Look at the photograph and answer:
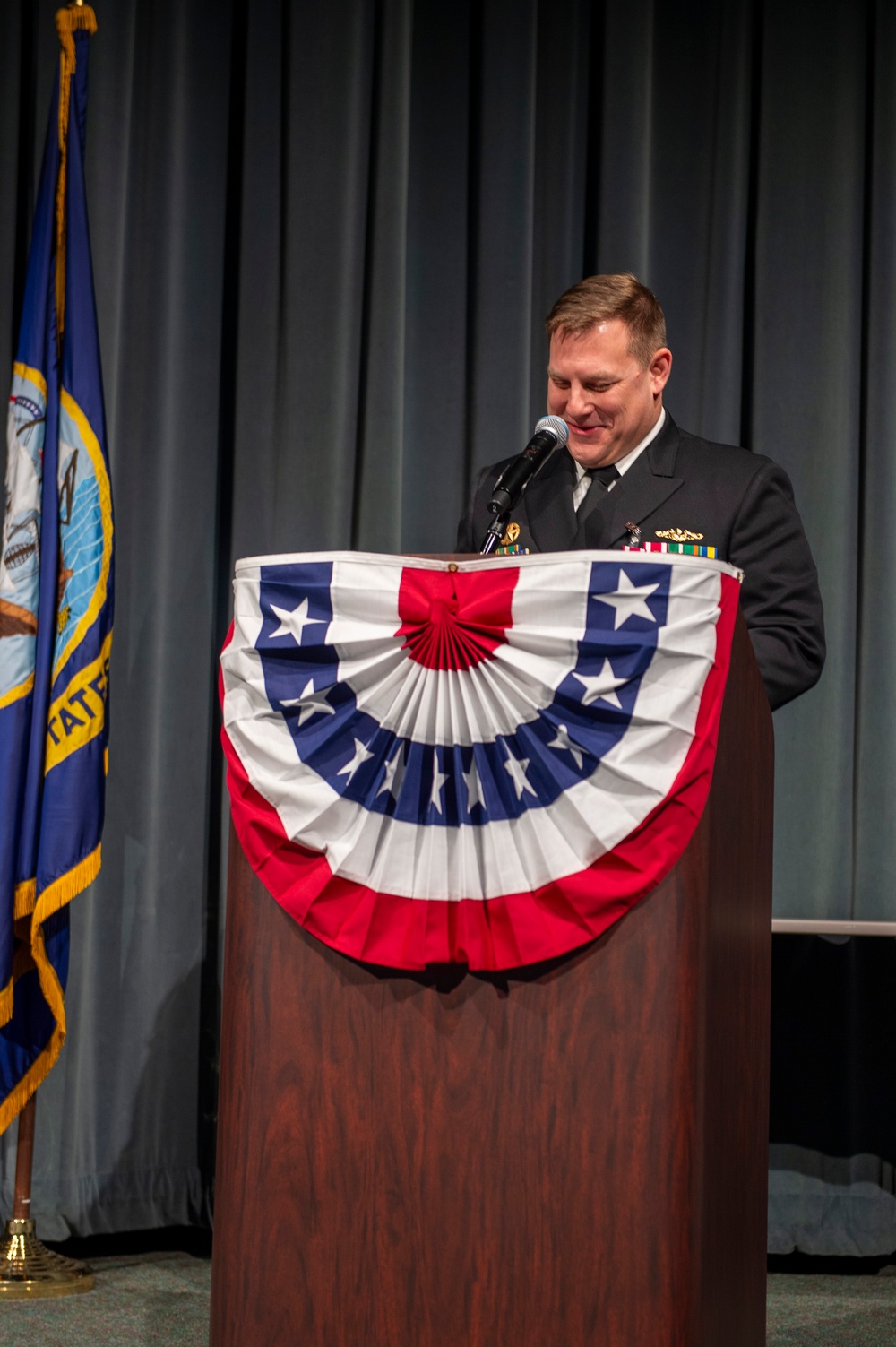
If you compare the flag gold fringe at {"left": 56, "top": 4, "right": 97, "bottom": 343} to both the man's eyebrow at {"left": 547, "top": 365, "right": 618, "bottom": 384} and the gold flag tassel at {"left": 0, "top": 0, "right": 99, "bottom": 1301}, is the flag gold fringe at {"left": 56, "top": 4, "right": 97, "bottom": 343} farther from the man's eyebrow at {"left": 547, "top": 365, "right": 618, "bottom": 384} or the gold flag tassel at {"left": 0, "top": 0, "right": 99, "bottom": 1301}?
the man's eyebrow at {"left": 547, "top": 365, "right": 618, "bottom": 384}

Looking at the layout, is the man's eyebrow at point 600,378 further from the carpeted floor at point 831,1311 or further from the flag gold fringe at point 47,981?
the carpeted floor at point 831,1311

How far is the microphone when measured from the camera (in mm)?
1513

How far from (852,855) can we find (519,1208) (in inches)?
75.3

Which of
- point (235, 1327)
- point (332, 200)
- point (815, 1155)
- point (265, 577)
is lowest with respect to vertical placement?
point (815, 1155)

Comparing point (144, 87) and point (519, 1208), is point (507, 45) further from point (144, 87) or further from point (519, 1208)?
point (519, 1208)

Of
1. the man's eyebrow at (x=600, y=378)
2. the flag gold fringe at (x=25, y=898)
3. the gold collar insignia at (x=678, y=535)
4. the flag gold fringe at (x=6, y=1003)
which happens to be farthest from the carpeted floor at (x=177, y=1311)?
the man's eyebrow at (x=600, y=378)

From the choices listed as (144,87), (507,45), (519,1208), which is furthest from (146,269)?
(519,1208)

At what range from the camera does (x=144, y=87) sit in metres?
3.12

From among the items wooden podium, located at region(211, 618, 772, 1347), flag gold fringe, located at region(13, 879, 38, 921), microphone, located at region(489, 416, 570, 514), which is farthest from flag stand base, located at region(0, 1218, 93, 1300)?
microphone, located at region(489, 416, 570, 514)

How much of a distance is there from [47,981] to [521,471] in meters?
1.50

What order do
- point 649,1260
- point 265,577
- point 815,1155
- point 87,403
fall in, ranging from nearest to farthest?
point 649,1260 < point 265,577 < point 87,403 < point 815,1155

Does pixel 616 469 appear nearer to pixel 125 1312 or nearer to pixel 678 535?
pixel 678 535

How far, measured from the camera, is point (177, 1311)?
8.07 ft

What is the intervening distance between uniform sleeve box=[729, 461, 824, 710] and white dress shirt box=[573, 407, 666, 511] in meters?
0.17
